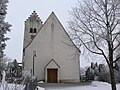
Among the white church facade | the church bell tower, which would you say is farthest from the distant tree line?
the church bell tower

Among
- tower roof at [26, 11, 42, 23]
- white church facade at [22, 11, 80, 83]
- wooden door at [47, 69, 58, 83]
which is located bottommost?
wooden door at [47, 69, 58, 83]

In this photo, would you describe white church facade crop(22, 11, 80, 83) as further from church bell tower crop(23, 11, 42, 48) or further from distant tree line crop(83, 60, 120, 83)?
church bell tower crop(23, 11, 42, 48)

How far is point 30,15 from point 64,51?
10.3 metres

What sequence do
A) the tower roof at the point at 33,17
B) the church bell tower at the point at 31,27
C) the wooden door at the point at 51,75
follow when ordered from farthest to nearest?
the tower roof at the point at 33,17
the church bell tower at the point at 31,27
the wooden door at the point at 51,75

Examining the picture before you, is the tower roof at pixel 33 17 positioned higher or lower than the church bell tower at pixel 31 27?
higher

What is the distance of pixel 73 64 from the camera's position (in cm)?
3178

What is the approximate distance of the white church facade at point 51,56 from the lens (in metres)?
30.9

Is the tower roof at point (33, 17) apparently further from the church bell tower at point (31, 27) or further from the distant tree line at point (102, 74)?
the distant tree line at point (102, 74)

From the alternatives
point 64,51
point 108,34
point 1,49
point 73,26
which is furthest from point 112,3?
point 64,51

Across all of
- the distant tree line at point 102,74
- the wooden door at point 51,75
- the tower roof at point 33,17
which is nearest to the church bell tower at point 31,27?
the tower roof at point 33,17

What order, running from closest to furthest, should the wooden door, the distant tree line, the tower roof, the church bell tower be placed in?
the wooden door, the distant tree line, the church bell tower, the tower roof

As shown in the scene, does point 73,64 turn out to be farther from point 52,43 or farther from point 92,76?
point 92,76

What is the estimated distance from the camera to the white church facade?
30859 mm

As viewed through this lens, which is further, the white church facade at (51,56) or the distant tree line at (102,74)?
the distant tree line at (102,74)
